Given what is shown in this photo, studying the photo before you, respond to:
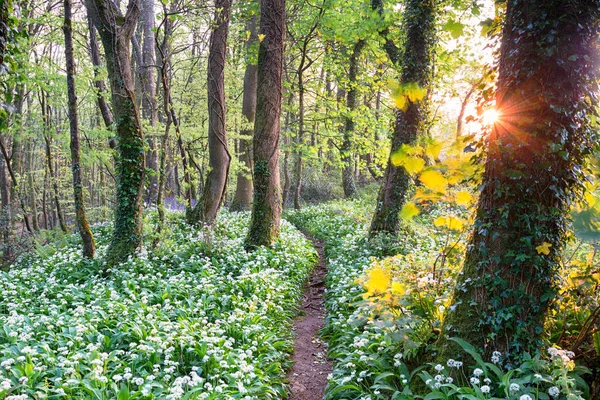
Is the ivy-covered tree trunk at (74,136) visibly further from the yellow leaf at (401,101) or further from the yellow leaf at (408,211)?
the yellow leaf at (401,101)

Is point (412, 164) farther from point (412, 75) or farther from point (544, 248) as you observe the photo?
point (412, 75)

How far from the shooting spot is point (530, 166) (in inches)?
114

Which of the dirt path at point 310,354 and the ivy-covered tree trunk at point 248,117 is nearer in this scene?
the dirt path at point 310,354

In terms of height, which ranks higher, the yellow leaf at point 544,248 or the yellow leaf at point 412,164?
the yellow leaf at point 412,164

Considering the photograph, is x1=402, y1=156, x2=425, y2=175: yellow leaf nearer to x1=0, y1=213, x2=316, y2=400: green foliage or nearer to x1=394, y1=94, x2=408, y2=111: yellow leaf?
x1=394, y1=94, x2=408, y2=111: yellow leaf

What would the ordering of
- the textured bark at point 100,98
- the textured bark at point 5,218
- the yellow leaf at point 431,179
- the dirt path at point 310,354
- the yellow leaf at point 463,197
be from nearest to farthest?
the yellow leaf at point 431,179 → the yellow leaf at point 463,197 → the dirt path at point 310,354 → the textured bark at point 100,98 → the textured bark at point 5,218

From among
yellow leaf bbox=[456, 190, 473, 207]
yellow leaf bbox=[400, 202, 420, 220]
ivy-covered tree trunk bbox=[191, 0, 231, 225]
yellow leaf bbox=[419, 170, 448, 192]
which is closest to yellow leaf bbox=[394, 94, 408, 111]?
yellow leaf bbox=[419, 170, 448, 192]

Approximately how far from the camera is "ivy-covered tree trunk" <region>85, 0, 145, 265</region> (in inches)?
297

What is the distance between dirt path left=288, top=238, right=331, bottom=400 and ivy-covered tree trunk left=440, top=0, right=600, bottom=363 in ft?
6.73

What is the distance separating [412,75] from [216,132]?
220 inches

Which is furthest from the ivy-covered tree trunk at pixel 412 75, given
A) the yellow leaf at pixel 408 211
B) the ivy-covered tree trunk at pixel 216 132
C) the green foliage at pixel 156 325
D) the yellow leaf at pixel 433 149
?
the yellow leaf at pixel 433 149

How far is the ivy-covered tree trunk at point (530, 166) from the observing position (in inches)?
108

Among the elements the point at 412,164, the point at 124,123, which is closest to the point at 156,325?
the point at 412,164

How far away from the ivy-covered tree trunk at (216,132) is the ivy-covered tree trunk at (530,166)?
7.91m
